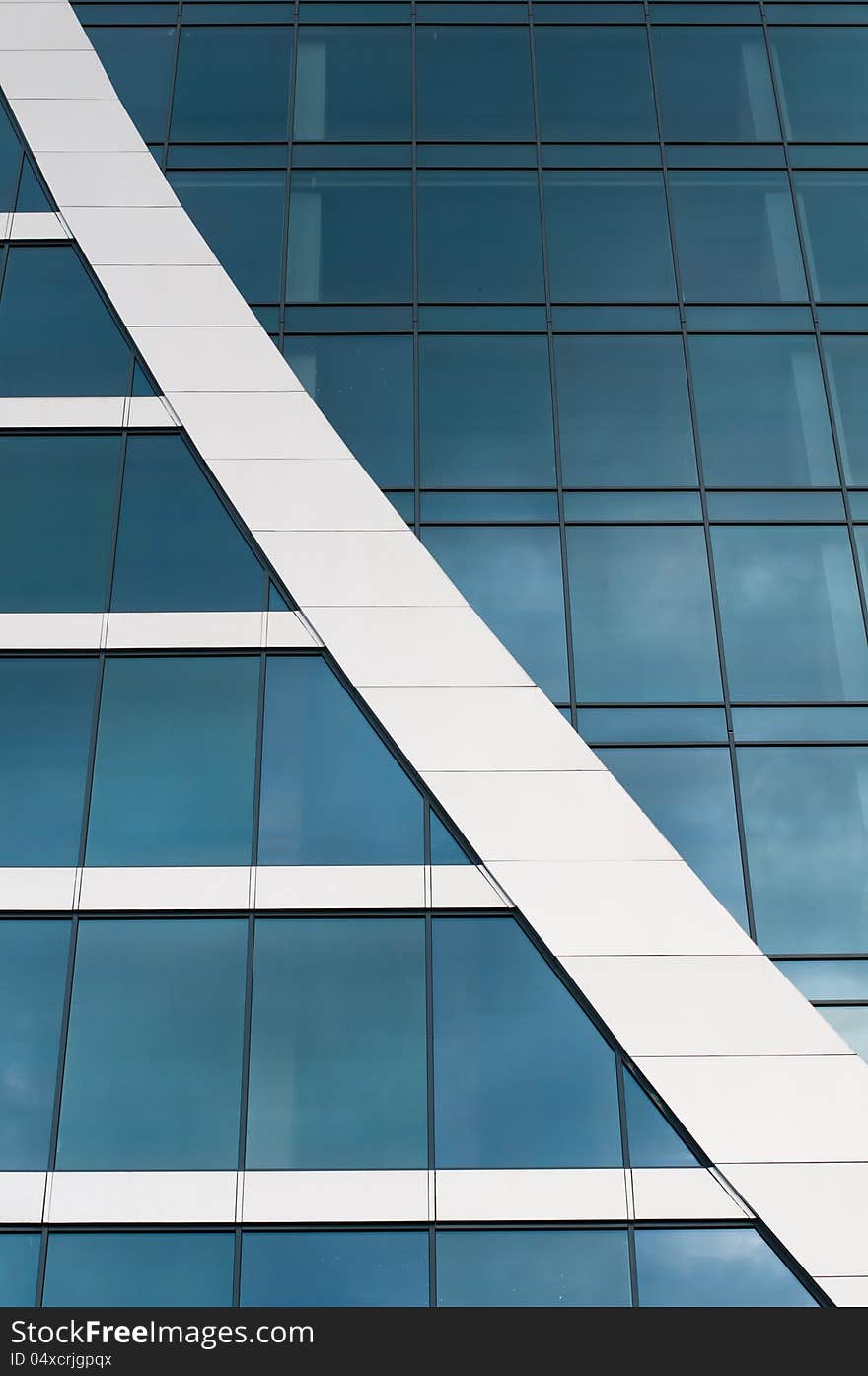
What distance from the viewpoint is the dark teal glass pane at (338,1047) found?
1603 cm

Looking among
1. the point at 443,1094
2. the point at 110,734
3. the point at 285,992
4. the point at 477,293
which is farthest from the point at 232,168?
the point at 443,1094

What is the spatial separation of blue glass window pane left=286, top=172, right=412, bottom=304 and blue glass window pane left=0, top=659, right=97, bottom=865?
23.6 ft

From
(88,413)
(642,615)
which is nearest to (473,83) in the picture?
(88,413)

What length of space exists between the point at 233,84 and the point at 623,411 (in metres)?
9.24

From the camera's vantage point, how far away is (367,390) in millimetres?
21344

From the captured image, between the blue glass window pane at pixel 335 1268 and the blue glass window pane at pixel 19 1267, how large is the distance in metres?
2.19

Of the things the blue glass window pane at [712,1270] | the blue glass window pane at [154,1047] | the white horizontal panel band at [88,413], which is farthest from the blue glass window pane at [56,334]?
the blue glass window pane at [712,1270]

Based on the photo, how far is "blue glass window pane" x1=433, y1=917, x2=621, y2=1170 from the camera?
52.7 feet

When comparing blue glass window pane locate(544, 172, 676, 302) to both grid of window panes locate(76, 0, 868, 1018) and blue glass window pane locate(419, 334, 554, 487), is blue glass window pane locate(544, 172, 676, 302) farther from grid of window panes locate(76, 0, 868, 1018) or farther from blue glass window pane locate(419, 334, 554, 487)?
blue glass window pane locate(419, 334, 554, 487)

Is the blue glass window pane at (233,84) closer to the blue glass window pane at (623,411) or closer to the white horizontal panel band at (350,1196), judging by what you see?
the blue glass window pane at (623,411)

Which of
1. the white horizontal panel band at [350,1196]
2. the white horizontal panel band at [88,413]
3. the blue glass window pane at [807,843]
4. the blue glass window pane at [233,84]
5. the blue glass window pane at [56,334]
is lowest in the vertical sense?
the white horizontal panel band at [350,1196]

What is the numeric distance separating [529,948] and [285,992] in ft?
9.47

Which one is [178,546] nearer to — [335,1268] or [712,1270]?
[335,1268]

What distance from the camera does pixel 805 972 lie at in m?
17.1
